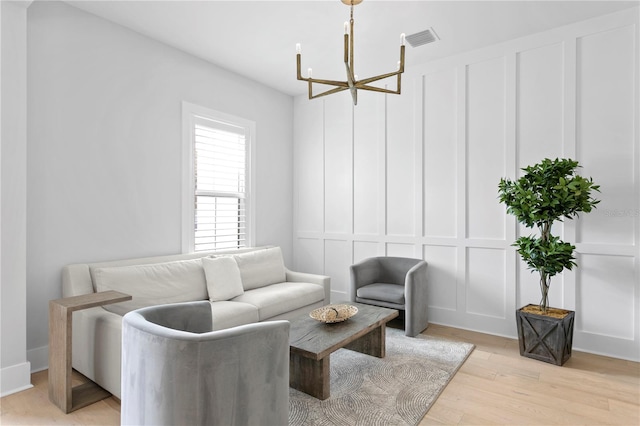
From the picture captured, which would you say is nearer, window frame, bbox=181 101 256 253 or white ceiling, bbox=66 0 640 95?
white ceiling, bbox=66 0 640 95

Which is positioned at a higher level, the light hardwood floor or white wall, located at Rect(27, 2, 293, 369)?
white wall, located at Rect(27, 2, 293, 369)

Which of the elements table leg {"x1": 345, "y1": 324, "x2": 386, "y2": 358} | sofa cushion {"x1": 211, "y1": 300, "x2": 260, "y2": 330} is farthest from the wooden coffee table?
sofa cushion {"x1": 211, "y1": 300, "x2": 260, "y2": 330}

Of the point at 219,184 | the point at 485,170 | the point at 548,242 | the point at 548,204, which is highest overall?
the point at 485,170

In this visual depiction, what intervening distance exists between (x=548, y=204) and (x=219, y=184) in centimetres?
326

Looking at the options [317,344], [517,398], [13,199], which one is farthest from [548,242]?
[13,199]

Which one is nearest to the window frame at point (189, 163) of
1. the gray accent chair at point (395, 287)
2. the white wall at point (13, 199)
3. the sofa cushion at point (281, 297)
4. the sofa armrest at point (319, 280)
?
the sofa cushion at point (281, 297)

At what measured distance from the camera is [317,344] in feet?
7.69

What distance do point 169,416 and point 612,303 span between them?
3523 mm

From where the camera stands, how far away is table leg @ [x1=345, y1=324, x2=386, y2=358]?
304cm

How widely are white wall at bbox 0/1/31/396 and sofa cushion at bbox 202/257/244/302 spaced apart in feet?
4.44

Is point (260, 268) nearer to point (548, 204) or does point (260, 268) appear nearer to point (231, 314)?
point (231, 314)

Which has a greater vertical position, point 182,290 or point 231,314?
point 182,290

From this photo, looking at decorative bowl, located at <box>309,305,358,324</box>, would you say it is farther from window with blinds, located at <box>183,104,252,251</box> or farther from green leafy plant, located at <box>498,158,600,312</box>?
window with blinds, located at <box>183,104,252,251</box>

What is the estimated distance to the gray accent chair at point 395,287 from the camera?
3.54 m
